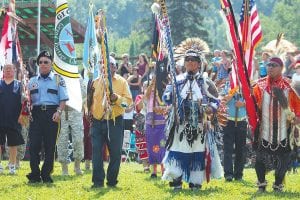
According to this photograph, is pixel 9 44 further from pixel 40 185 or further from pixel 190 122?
pixel 190 122

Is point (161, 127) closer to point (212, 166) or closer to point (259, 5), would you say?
point (212, 166)

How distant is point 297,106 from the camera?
37.6 feet

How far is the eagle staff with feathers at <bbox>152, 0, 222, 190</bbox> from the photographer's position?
457 inches

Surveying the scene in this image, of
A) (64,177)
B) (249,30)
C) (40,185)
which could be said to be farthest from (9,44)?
(249,30)

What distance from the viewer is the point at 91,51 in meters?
12.2

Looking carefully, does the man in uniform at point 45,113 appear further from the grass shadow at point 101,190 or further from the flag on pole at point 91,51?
the grass shadow at point 101,190

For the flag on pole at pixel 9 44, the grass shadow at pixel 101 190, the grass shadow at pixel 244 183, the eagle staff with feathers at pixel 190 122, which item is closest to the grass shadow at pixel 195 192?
the eagle staff with feathers at pixel 190 122

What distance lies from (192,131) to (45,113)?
2284 mm

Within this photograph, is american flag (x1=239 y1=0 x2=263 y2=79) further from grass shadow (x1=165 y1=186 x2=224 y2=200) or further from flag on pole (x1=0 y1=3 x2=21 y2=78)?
flag on pole (x1=0 y1=3 x2=21 y2=78)

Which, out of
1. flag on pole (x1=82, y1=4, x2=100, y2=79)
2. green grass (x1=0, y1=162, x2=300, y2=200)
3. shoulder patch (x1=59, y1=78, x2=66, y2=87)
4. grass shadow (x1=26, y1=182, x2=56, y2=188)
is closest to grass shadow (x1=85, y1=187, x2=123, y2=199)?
green grass (x1=0, y1=162, x2=300, y2=200)

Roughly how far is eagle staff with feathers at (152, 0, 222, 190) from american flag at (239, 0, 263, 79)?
633 mm

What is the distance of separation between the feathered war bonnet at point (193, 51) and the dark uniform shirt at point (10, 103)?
3.07 m

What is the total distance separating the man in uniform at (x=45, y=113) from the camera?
40.8ft

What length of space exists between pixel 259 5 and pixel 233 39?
138524 millimetres
